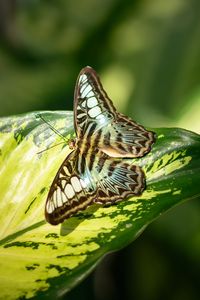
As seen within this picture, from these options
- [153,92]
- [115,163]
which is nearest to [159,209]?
[115,163]

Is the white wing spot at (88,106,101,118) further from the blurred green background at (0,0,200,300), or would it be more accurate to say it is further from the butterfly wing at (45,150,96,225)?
the blurred green background at (0,0,200,300)

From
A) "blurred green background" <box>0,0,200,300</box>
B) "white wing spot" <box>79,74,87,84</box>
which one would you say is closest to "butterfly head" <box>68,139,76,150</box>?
"white wing spot" <box>79,74,87,84</box>

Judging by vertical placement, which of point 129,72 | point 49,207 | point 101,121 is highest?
point 129,72

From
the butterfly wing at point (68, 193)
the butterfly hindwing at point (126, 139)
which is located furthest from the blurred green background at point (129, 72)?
the butterfly wing at point (68, 193)

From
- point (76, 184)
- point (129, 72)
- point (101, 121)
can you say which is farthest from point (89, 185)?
point (129, 72)

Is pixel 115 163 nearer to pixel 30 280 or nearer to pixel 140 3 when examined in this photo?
pixel 30 280

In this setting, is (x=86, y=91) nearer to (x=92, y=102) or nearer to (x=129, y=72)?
(x=92, y=102)

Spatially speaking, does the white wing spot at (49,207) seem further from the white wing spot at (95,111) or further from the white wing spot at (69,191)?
the white wing spot at (95,111)
